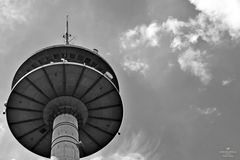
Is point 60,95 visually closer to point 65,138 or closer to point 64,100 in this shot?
point 64,100

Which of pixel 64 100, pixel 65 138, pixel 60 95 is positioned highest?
pixel 60 95

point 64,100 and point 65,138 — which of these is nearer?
point 65,138

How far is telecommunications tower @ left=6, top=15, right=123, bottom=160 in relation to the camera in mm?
32656

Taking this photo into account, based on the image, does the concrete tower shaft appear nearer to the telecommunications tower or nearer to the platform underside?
the telecommunications tower

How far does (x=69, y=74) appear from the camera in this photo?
108 ft

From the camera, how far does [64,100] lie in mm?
33656

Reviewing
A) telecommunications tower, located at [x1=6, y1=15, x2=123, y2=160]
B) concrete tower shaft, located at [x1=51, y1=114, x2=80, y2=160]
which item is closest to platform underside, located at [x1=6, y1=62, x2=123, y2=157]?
telecommunications tower, located at [x1=6, y1=15, x2=123, y2=160]

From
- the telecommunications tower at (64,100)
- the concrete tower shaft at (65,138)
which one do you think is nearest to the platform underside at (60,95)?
the telecommunications tower at (64,100)

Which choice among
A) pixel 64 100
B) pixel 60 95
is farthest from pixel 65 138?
pixel 60 95

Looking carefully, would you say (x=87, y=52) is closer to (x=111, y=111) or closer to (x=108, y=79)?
(x=108, y=79)

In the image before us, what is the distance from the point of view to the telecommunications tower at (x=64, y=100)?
32.7 metres

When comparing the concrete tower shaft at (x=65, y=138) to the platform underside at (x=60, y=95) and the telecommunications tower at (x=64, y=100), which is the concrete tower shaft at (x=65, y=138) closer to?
the telecommunications tower at (x=64, y=100)

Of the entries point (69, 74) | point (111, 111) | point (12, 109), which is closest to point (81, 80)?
point (69, 74)

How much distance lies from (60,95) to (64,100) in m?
0.57
